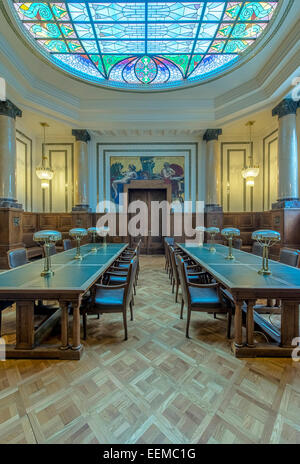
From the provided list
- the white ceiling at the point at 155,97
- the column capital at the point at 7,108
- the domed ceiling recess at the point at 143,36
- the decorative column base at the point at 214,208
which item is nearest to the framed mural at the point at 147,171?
the white ceiling at the point at 155,97

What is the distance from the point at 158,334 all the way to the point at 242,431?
4.21 feet

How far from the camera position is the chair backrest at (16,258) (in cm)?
296

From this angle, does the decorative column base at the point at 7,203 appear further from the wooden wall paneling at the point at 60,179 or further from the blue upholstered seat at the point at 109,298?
the blue upholstered seat at the point at 109,298

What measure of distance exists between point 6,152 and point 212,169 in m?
6.67

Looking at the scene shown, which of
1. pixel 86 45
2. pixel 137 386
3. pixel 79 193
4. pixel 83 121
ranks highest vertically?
pixel 86 45

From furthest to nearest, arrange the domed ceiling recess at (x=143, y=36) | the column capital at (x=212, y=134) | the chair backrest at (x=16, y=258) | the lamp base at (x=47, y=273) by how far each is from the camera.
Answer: the column capital at (x=212, y=134) → the domed ceiling recess at (x=143, y=36) → the chair backrest at (x=16, y=258) → the lamp base at (x=47, y=273)

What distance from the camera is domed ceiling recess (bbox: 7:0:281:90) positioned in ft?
15.0

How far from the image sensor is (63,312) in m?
1.96

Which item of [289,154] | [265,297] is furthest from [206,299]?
[289,154]

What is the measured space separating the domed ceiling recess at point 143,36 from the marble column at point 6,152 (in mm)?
1812

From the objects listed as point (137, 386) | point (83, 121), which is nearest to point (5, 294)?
point (137, 386)

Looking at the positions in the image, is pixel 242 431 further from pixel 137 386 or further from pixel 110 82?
pixel 110 82

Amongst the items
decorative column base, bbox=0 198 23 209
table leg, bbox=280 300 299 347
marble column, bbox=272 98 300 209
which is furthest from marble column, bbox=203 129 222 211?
decorative column base, bbox=0 198 23 209

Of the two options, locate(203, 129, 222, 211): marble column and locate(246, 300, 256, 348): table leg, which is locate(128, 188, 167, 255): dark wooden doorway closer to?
locate(203, 129, 222, 211): marble column
